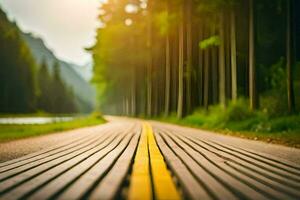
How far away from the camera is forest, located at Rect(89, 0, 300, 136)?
1666cm

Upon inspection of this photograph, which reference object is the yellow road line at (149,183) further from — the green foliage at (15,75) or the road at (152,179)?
the green foliage at (15,75)

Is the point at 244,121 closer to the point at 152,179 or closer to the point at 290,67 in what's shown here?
the point at 290,67

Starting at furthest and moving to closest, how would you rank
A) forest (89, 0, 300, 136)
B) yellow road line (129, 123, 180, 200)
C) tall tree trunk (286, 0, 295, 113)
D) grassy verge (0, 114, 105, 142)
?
1. forest (89, 0, 300, 136)
2. tall tree trunk (286, 0, 295, 113)
3. grassy verge (0, 114, 105, 142)
4. yellow road line (129, 123, 180, 200)

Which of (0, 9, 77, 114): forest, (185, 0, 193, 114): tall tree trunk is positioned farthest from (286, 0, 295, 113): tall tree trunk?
(0, 9, 77, 114): forest

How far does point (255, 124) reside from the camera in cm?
1411

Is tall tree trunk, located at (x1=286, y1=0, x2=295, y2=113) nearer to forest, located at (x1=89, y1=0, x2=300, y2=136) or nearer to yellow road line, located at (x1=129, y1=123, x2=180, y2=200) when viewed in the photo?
forest, located at (x1=89, y1=0, x2=300, y2=136)

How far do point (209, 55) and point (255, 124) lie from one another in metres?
13.1

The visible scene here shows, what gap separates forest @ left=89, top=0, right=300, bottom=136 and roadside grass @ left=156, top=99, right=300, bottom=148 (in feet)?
0.23

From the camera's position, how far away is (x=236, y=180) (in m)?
3.89

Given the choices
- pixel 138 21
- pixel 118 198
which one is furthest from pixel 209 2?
pixel 138 21

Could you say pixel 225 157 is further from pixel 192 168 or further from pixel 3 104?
pixel 3 104

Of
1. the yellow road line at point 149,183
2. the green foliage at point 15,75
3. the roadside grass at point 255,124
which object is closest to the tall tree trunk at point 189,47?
the roadside grass at point 255,124

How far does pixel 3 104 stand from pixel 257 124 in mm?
64295

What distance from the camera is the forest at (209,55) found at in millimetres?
16656
